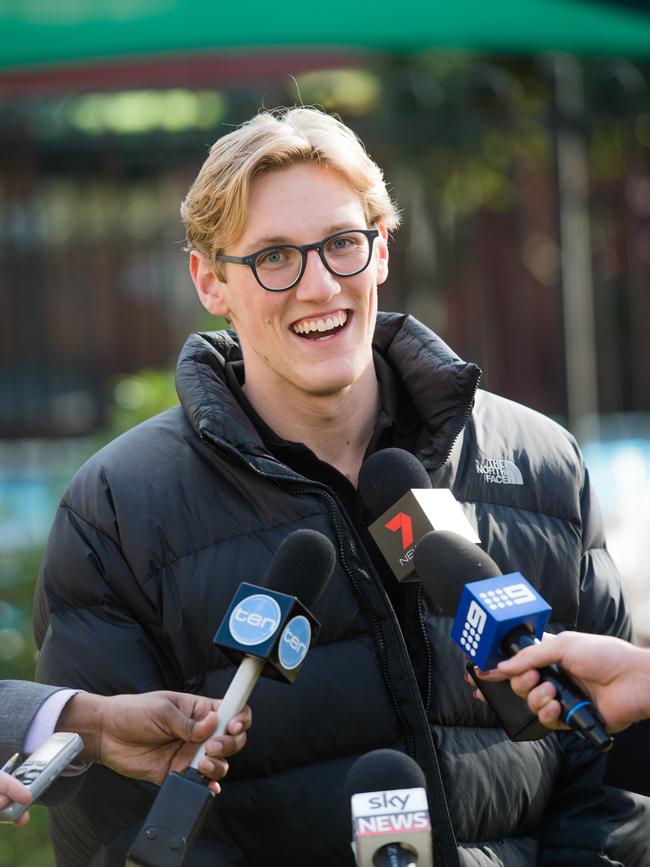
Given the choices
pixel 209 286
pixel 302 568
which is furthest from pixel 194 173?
pixel 302 568

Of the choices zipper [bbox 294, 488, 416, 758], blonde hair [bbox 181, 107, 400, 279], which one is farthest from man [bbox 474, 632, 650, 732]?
blonde hair [bbox 181, 107, 400, 279]

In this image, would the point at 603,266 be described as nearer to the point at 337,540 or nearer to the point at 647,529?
the point at 647,529

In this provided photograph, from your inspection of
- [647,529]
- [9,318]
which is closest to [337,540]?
[647,529]

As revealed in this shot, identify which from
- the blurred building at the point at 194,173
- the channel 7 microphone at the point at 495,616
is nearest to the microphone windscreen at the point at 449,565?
the channel 7 microphone at the point at 495,616

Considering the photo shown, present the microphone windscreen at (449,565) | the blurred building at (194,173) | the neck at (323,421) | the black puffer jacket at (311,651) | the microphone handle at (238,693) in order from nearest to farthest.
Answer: the microphone handle at (238,693), the microphone windscreen at (449,565), the black puffer jacket at (311,651), the neck at (323,421), the blurred building at (194,173)

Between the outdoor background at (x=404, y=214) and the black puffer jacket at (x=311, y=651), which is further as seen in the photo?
the outdoor background at (x=404, y=214)

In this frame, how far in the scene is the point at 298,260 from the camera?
9.91ft

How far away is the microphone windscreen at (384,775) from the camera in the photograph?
2.06 meters

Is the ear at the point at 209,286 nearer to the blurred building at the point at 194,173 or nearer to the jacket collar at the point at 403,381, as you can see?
the jacket collar at the point at 403,381

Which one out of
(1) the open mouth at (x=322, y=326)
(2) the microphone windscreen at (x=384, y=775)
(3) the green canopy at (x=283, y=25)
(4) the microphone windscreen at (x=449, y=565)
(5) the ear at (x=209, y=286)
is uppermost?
(3) the green canopy at (x=283, y=25)

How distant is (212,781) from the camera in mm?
2230

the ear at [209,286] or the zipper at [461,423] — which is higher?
the ear at [209,286]

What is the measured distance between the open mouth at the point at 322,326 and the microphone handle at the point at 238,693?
1095 millimetres

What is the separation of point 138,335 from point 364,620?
244 inches
